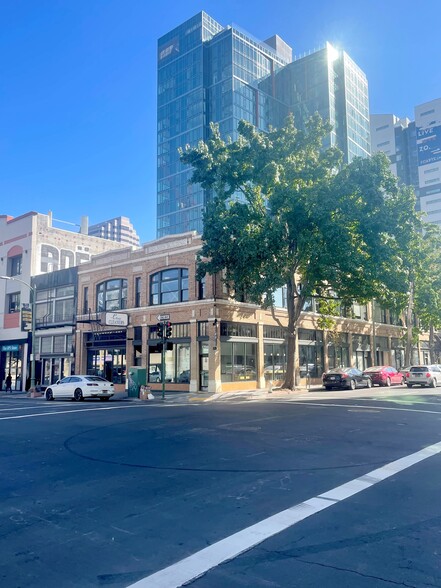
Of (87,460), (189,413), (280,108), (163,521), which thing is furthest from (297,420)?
(280,108)

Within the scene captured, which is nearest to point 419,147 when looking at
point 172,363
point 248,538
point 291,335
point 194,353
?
point 291,335

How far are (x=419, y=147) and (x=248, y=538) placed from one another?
135494 mm

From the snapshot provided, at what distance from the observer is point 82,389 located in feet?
85.7

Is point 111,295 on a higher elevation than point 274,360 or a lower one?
higher

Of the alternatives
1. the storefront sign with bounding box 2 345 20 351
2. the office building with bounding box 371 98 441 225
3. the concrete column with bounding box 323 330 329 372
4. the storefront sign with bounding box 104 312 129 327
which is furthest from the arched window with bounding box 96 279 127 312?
the office building with bounding box 371 98 441 225

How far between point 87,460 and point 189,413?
315 inches

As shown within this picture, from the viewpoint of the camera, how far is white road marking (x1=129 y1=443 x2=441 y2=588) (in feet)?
13.0

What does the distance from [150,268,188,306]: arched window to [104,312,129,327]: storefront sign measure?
217cm

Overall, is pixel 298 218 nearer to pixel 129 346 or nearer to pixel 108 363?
pixel 129 346

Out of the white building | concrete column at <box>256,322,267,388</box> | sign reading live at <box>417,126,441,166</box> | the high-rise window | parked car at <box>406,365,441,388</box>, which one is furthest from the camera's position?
sign reading live at <box>417,126,441,166</box>

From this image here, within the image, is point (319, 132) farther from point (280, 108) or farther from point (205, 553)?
point (280, 108)

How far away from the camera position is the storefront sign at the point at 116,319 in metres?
31.6

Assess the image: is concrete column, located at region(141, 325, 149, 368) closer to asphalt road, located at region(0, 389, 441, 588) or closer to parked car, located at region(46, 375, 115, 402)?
parked car, located at region(46, 375, 115, 402)

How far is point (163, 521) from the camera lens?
5.35 m
